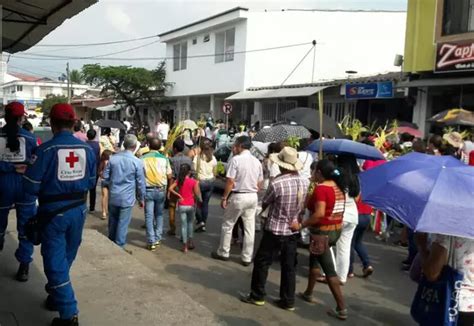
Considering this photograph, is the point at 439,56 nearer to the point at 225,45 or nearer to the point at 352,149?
the point at 352,149

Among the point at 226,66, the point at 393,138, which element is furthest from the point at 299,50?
the point at 393,138

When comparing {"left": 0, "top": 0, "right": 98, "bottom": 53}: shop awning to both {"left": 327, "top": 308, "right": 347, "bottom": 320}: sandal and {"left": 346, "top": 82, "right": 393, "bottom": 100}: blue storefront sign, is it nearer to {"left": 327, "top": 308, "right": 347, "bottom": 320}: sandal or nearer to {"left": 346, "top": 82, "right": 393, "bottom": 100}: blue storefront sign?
{"left": 327, "top": 308, "right": 347, "bottom": 320}: sandal

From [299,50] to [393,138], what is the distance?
15.8 m

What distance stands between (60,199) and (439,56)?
13091mm

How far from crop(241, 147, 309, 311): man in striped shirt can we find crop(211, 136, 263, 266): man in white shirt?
159cm

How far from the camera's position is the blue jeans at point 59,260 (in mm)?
3992

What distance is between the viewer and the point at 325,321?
525 centimetres

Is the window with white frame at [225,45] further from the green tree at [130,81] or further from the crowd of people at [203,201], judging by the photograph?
the crowd of people at [203,201]

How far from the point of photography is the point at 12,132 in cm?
521

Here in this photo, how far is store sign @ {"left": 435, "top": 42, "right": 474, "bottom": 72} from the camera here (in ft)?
44.0

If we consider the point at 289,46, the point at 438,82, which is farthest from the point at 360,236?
the point at 289,46

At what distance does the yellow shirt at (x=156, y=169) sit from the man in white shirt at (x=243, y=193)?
A: 1115mm

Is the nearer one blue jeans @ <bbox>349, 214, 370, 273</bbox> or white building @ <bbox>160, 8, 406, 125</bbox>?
blue jeans @ <bbox>349, 214, 370, 273</bbox>

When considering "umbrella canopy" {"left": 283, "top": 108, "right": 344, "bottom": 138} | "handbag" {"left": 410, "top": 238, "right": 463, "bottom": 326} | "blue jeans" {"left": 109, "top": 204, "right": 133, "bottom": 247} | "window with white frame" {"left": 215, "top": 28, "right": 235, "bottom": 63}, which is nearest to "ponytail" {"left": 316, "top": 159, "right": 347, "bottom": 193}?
"handbag" {"left": 410, "top": 238, "right": 463, "bottom": 326}
